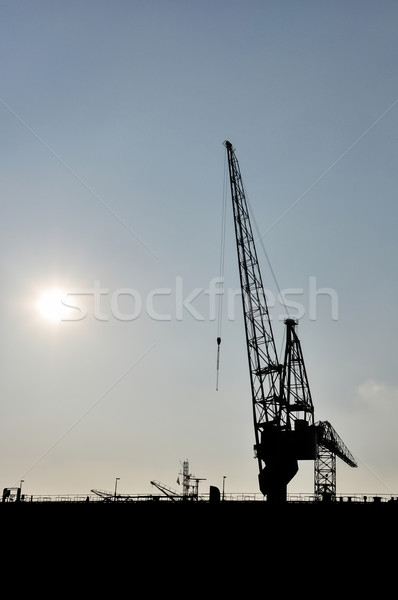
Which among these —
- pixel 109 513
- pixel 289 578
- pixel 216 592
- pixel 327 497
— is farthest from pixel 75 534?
pixel 327 497

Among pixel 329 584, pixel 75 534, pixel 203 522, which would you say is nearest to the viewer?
pixel 329 584

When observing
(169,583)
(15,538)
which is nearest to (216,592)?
(169,583)

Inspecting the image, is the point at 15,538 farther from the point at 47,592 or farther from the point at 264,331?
the point at 264,331

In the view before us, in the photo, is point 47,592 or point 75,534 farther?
point 75,534

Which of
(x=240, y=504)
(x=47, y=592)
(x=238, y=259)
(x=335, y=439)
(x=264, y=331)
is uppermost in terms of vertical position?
(x=238, y=259)

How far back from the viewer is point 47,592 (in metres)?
66.9

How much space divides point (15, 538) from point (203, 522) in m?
26.2

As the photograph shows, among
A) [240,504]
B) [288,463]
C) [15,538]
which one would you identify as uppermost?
[288,463]

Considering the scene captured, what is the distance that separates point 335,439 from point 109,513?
55.1m

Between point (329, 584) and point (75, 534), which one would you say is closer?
point (329, 584)

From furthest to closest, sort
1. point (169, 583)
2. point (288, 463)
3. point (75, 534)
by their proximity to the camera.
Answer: point (288, 463)
point (75, 534)
point (169, 583)

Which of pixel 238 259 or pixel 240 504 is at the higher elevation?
pixel 238 259

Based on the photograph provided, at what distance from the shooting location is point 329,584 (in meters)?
57.7

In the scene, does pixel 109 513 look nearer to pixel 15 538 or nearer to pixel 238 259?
pixel 15 538
